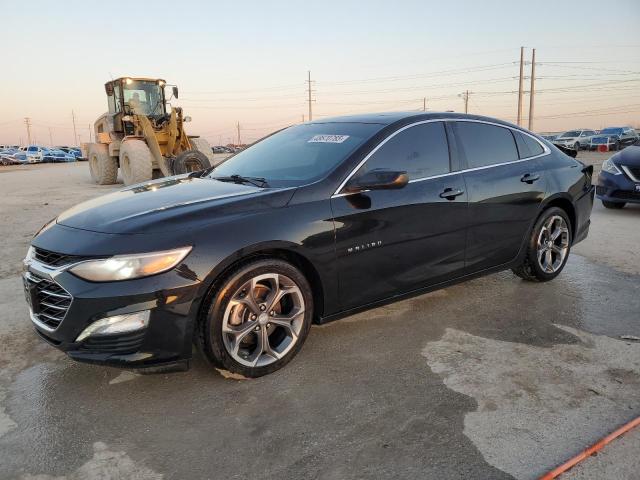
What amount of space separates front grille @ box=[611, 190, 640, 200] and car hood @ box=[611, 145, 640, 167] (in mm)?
448

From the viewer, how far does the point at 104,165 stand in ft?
53.3

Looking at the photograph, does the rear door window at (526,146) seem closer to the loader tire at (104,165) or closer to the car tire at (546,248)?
the car tire at (546,248)

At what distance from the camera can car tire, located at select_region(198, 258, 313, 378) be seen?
2.87m

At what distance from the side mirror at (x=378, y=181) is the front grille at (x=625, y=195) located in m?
6.66

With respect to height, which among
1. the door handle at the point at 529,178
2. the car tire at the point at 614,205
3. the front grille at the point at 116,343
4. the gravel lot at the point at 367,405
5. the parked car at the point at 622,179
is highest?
the door handle at the point at 529,178

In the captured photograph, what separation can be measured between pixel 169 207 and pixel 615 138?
3653cm

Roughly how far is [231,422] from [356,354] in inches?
41.1

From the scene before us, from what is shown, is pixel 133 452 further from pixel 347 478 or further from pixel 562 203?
pixel 562 203

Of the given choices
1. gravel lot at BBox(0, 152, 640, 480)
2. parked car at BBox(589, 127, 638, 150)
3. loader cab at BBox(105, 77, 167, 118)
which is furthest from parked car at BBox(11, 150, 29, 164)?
gravel lot at BBox(0, 152, 640, 480)

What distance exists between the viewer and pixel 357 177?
333 centimetres

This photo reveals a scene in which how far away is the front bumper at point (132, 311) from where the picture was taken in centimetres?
261

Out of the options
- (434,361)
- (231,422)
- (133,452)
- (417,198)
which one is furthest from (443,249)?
(133,452)

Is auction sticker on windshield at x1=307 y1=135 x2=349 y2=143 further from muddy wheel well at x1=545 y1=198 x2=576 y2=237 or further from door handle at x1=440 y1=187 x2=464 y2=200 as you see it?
muddy wheel well at x1=545 y1=198 x2=576 y2=237

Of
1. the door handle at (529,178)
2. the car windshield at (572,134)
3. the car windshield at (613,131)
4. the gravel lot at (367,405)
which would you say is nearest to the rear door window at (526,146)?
the door handle at (529,178)
